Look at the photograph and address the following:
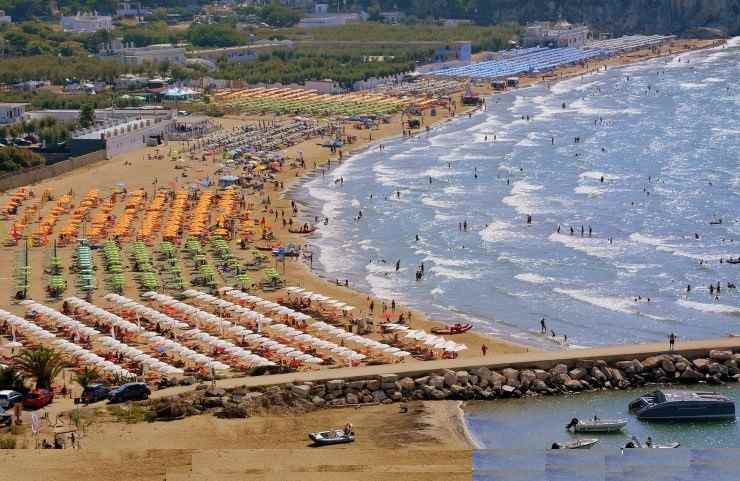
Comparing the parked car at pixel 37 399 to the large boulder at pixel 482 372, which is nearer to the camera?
the parked car at pixel 37 399

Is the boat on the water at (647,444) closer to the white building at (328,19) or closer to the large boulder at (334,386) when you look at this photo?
the large boulder at (334,386)

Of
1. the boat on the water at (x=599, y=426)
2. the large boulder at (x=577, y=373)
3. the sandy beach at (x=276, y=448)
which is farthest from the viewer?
the large boulder at (x=577, y=373)

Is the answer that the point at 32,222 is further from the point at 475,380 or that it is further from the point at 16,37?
the point at 16,37

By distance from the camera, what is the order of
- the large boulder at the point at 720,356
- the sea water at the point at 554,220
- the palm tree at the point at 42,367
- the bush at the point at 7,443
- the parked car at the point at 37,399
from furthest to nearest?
1. the sea water at the point at 554,220
2. the large boulder at the point at 720,356
3. the palm tree at the point at 42,367
4. the parked car at the point at 37,399
5. the bush at the point at 7,443

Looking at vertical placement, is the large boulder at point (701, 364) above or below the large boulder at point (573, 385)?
above

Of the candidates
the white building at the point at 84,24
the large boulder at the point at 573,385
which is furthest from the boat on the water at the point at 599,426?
the white building at the point at 84,24

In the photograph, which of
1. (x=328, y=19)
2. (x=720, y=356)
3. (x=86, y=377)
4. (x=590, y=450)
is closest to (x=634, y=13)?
(x=328, y=19)

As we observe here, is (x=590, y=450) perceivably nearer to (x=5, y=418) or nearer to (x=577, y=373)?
(x=577, y=373)
